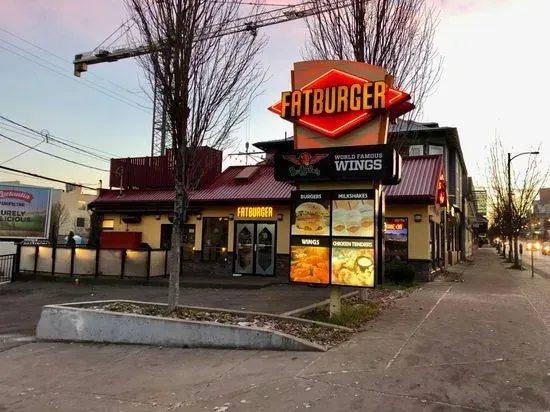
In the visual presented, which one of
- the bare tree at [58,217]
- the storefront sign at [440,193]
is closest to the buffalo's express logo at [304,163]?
the storefront sign at [440,193]

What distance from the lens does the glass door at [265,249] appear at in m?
20.5

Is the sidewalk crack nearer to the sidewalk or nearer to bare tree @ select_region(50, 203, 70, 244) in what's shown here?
the sidewalk

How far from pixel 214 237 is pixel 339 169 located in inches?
516

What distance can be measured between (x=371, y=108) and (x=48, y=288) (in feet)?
47.8

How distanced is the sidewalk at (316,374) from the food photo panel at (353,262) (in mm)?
954

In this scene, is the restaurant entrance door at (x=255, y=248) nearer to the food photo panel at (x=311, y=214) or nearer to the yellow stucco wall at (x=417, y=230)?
the yellow stucco wall at (x=417, y=230)

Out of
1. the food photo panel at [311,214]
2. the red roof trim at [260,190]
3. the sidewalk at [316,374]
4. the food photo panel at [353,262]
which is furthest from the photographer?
the red roof trim at [260,190]

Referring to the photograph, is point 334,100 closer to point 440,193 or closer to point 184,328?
point 184,328

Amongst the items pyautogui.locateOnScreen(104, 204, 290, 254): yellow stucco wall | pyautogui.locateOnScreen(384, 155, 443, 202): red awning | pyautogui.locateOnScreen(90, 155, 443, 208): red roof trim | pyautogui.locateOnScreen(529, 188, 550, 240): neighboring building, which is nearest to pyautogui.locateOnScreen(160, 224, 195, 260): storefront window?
pyautogui.locateOnScreen(104, 204, 290, 254): yellow stucco wall

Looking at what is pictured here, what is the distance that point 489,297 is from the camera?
13734mm

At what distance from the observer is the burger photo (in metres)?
9.68

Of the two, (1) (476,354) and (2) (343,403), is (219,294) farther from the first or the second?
(2) (343,403)

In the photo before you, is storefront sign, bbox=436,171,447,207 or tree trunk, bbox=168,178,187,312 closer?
tree trunk, bbox=168,178,187,312

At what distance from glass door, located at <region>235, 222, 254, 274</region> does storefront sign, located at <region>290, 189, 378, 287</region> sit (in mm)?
11211
